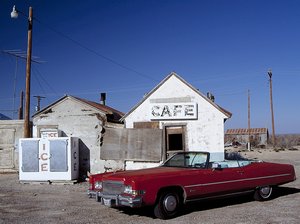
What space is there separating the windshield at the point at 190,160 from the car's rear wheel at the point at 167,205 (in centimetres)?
113

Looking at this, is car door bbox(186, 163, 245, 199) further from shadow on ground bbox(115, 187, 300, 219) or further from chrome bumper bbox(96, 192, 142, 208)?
chrome bumper bbox(96, 192, 142, 208)

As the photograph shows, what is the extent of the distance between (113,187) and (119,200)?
413mm

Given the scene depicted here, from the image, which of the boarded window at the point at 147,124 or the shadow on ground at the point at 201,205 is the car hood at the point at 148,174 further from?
the boarded window at the point at 147,124

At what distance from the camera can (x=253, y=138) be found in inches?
2083

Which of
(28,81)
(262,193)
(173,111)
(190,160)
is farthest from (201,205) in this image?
(28,81)

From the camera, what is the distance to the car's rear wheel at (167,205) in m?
7.99

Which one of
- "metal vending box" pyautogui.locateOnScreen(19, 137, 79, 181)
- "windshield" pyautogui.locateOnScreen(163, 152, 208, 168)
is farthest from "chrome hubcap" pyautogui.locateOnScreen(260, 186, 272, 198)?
"metal vending box" pyautogui.locateOnScreen(19, 137, 79, 181)

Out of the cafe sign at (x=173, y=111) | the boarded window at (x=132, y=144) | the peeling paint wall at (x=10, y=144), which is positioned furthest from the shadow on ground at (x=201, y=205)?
the peeling paint wall at (x=10, y=144)

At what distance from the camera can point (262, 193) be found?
→ 9961mm

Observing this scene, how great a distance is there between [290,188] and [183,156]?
4.77 m

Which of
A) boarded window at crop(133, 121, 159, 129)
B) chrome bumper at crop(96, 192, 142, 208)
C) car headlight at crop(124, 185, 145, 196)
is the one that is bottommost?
chrome bumper at crop(96, 192, 142, 208)

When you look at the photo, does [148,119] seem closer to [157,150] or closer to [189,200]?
[157,150]

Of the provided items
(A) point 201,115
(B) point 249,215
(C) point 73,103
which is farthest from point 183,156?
(C) point 73,103

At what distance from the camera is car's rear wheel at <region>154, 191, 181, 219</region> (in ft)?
26.2
